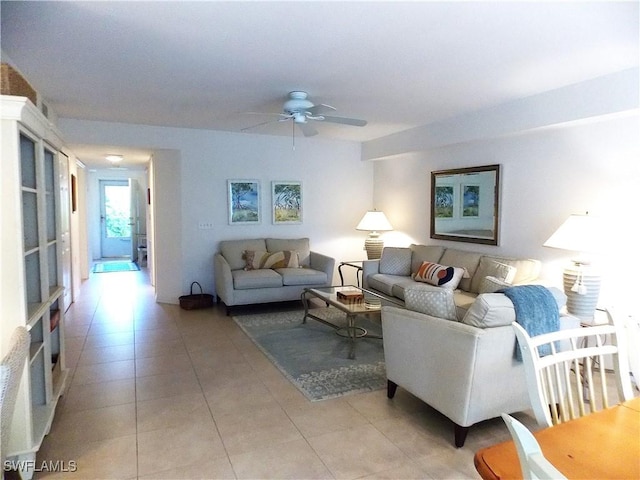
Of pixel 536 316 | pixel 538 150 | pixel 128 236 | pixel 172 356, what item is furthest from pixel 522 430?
pixel 128 236

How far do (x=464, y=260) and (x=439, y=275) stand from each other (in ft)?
1.25

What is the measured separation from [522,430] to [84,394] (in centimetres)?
327

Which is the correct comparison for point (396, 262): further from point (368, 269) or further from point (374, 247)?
point (374, 247)

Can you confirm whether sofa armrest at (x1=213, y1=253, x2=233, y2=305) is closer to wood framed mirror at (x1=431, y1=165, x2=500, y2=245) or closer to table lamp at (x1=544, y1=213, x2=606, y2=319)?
wood framed mirror at (x1=431, y1=165, x2=500, y2=245)

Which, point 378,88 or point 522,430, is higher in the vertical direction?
point 378,88

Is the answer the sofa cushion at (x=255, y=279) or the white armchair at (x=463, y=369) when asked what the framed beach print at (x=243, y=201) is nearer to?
the sofa cushion at (x=255, y=279)

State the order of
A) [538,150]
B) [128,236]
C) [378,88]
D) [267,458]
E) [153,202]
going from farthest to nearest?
[128,236] → [153,202] → [538,150] → [378,88] → [267,458]

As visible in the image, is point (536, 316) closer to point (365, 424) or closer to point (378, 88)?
point (365, 424)

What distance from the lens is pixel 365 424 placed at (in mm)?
2736

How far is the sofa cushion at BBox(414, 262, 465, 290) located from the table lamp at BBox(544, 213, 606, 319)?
4.28ft

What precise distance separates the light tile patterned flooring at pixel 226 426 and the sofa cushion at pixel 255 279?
4.17 ft

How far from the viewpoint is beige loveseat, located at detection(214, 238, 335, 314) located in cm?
535

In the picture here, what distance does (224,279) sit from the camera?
210 inches

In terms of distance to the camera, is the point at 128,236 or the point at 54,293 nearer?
the point at 54,293
